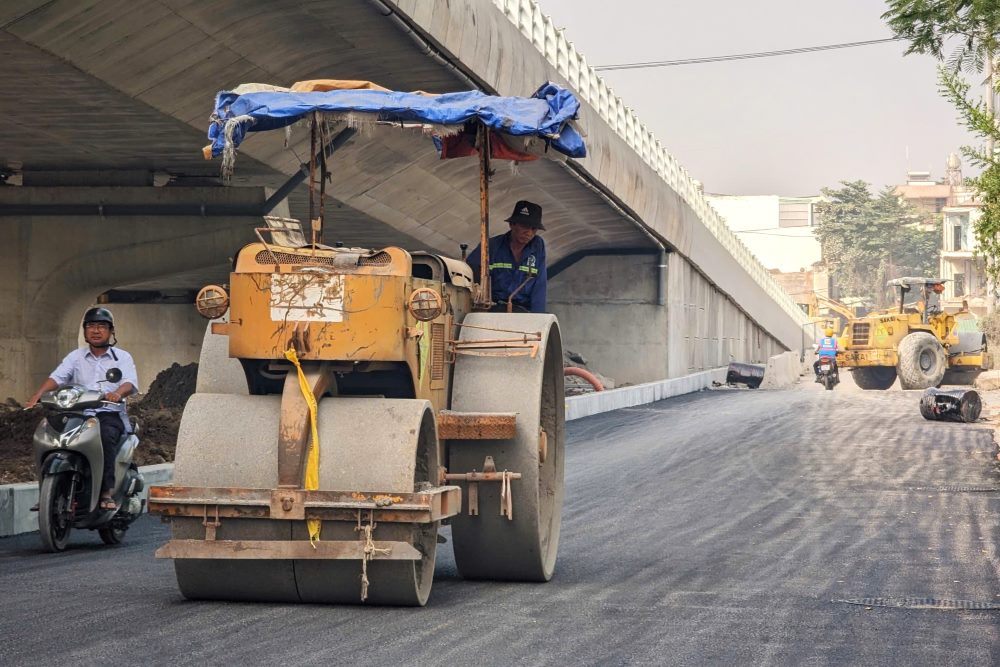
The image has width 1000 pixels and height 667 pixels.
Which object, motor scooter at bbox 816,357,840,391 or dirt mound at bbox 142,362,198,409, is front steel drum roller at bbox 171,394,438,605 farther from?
motor scooter at bbox 816,357,840,391

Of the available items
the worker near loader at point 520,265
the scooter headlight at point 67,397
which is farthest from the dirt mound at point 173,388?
the worker near loader at point 520,265

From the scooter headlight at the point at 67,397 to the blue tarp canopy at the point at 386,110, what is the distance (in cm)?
260

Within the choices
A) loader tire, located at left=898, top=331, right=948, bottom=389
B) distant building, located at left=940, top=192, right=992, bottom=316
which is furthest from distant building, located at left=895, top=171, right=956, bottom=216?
loader tire, located at left=898, top=331, right=948, bottom=389

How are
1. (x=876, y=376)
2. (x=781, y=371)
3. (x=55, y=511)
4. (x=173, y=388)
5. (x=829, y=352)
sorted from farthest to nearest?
(x=781, y=371) < (x=876, y=376) < (x=829, y=352) < (x=173, y=388) < (x=55, y=511)

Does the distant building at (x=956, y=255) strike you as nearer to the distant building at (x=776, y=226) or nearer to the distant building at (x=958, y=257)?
the distant building at (x=958, y=257)

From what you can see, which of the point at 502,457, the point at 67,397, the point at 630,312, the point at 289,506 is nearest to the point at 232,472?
the point at 289,506

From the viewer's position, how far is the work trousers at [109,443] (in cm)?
1061

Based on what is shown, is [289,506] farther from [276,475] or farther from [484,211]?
[484,211]

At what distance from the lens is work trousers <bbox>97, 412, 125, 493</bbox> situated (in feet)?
34.8

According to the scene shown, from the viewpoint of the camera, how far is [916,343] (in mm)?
39969

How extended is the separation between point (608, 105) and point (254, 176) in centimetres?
1017

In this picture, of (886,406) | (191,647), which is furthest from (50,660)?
(886,406)

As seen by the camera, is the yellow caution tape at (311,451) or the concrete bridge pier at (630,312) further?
the concrete bridge pier at (630,312)

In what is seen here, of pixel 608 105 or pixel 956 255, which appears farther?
pixel 956 255
